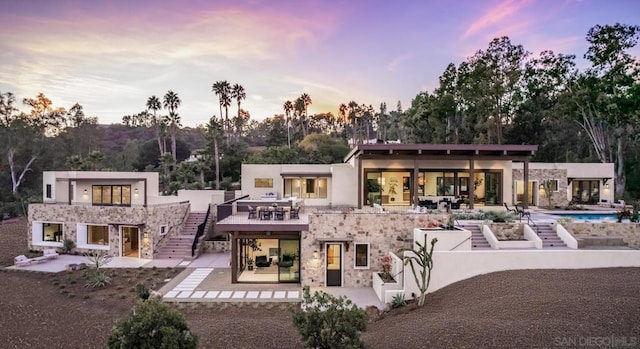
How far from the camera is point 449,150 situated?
19484 millimetres

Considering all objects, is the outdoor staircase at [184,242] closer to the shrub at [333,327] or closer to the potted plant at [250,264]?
the potted plant at [250,264]

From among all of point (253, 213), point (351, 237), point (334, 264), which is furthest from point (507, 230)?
point (253, 213)

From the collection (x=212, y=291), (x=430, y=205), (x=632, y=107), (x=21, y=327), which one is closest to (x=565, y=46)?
(x=632, y=107)

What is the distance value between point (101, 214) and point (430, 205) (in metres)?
17.4

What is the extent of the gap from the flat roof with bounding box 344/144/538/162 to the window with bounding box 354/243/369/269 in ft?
21.9

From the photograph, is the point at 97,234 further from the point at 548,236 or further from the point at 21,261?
the point at 548,236

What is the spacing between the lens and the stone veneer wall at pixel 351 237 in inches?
543

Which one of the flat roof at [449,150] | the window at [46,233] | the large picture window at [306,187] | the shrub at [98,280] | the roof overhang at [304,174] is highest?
the flat roof at [449,150]

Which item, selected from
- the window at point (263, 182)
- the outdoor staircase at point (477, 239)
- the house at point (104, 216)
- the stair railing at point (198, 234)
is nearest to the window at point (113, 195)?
the house at point (104, 216)

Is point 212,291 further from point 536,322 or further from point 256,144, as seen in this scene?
point 256,144

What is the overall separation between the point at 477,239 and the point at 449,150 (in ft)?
21.9

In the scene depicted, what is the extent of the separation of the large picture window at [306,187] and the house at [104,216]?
6444 millimetres

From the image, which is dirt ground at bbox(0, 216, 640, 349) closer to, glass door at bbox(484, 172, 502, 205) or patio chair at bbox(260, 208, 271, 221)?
patio chair at bbox(260, 208, 271, 221)

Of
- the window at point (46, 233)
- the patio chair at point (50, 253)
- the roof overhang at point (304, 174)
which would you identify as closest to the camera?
the patio chair at point (50, 253)
